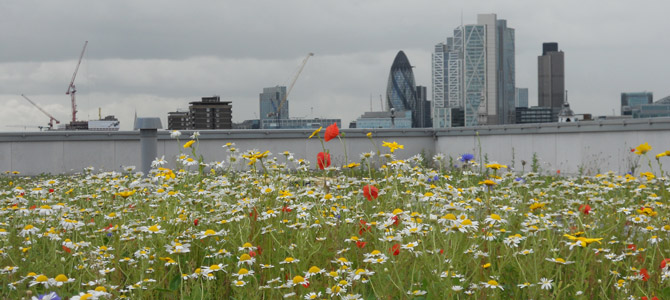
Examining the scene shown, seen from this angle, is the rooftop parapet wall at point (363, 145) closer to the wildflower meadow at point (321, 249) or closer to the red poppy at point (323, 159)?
the wildflower meadow at point (321, 249)

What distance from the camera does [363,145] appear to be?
67.4 feet

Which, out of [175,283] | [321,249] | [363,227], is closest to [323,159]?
[363,227]

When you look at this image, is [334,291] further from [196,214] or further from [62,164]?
[62,164]

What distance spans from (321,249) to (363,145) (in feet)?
51.0

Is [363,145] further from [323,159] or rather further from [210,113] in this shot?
[210,113]

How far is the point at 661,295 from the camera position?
13.9 feet

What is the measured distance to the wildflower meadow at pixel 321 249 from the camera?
400 cm

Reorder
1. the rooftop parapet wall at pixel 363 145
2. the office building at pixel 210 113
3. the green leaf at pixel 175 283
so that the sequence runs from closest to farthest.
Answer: the green leaf at pixel 175 283, the rooftop parapet wall at pixel 363 145, the office building at pixel 210 113

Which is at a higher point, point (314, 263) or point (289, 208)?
point (289, 208)

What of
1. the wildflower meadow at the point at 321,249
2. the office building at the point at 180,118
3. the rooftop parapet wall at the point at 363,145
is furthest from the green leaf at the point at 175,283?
the office building at the point at 180,118

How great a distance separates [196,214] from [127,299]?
1.62 metres

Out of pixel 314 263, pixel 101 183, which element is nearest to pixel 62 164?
pixel 101 183

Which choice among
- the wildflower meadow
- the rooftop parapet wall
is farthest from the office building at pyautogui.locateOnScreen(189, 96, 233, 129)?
the wildflower meadow

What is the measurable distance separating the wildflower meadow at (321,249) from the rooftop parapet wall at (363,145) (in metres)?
9.85
